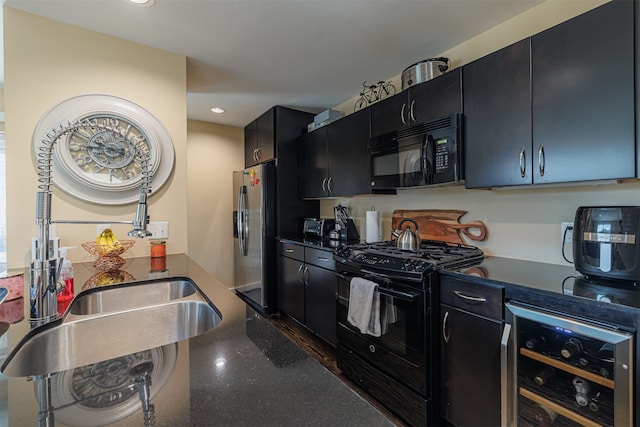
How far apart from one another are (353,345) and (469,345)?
82cm

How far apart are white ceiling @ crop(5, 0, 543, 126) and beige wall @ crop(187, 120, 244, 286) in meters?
1.32

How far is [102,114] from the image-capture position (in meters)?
1.79

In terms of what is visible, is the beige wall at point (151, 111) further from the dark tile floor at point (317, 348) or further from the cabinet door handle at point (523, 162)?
the dark tile floor at point (317, 348)

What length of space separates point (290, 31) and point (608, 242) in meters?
2.15

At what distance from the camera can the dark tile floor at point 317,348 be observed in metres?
1.88

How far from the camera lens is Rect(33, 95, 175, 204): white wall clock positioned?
167 centimetres

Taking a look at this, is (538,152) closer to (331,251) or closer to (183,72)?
(331,251)

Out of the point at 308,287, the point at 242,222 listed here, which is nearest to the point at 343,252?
the point at 308,287

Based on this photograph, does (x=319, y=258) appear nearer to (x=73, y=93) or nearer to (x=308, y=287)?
(x=308, y=287)

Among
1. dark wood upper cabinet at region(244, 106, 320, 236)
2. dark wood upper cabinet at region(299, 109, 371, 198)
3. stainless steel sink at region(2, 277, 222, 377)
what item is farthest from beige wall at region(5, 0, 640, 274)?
dark wood upper cabinet at region(244, 106, 320, 236)

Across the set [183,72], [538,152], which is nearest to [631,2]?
[538,152]

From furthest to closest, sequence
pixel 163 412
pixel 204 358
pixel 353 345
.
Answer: pixel 353 345
pixel 204 358
pixel 163 412

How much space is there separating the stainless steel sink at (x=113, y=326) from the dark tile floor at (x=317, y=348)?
0.99m

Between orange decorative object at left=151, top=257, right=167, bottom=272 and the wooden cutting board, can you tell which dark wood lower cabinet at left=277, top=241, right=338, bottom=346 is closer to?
the wooden cutting board
